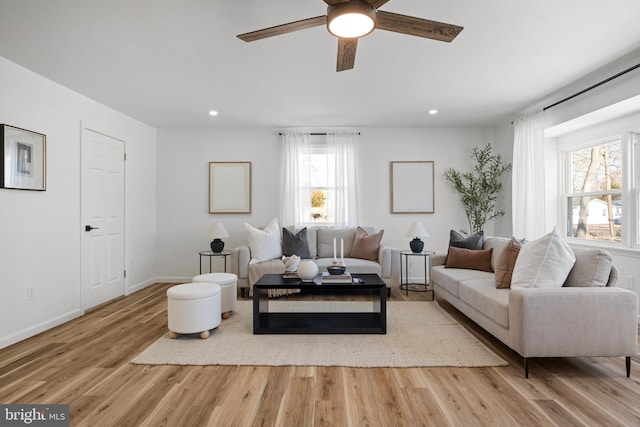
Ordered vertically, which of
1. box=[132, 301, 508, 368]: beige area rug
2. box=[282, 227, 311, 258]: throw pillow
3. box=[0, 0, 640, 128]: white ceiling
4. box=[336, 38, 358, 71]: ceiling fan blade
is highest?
box=[0, 0, 640, 128]: white ceiling

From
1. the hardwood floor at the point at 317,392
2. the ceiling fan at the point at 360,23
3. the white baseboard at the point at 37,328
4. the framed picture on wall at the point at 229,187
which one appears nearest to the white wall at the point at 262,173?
the framed picture on wall at the point at 229,187

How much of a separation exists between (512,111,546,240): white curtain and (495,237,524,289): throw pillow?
159 centimetres

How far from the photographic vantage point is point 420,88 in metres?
3.79

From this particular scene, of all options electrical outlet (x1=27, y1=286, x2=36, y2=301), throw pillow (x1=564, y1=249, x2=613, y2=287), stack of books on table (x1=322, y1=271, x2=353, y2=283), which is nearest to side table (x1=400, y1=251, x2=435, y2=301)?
stack of books on table (x1=322, y1=271, x2=353, y2=283)

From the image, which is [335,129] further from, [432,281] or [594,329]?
[594,329]

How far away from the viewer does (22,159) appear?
10.2 feet

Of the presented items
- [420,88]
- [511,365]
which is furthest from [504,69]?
[511,365]

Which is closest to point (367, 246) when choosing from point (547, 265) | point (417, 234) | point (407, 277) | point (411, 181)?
point (417, 234)

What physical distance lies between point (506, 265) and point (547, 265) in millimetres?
514

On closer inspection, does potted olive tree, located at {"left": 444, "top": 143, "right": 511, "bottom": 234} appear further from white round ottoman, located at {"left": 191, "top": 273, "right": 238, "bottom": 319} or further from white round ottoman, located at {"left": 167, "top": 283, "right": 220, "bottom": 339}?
white round ottoman, located at {"left": 167, "top": 283, "right": 220, "bottom": 339}

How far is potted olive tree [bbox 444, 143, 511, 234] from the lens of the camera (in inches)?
210

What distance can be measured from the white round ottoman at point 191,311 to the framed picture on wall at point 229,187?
8.45ft

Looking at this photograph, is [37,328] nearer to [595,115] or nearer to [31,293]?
[31,293]

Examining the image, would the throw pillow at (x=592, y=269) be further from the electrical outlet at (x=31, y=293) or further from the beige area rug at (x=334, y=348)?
the electrical outlet at (x=31, y=293)
